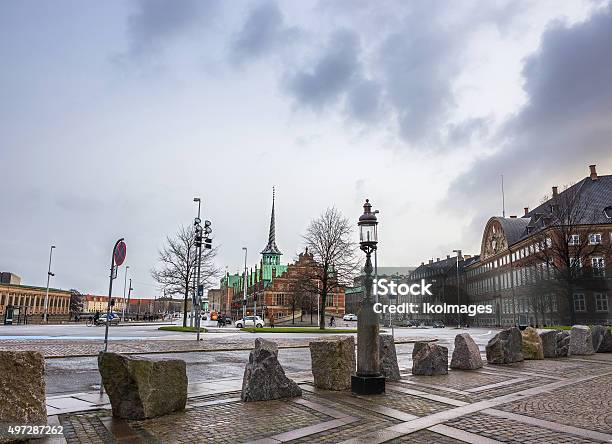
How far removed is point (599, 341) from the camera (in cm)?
2084

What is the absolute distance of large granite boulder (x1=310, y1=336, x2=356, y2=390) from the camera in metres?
9.39

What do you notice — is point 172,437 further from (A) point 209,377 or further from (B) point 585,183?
(B) point 585,183

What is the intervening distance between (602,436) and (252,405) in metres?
4.96

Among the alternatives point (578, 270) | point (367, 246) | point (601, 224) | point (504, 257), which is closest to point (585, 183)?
point (601, 224)

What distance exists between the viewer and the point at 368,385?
8.96m

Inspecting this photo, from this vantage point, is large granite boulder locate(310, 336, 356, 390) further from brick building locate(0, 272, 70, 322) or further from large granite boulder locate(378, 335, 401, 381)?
brick building locate(0, 272, 70, 322)

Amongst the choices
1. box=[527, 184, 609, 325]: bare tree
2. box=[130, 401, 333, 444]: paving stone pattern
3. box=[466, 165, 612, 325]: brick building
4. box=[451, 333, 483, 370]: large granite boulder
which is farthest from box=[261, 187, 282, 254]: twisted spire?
box=[130, 401, 333, 444]: paving stone pattern

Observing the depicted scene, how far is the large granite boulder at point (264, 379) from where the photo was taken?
8141 millimetres

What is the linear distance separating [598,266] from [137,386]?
5209cm

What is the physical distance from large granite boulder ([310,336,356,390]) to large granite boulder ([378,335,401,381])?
4.47 feet

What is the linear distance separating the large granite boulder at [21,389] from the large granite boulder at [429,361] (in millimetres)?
8678

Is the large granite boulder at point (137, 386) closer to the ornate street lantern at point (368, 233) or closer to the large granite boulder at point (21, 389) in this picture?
the large granite boulder at point (21, 389)

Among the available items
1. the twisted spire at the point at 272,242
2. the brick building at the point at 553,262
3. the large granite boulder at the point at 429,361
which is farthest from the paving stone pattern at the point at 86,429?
the twisted spire at the point at 272,242

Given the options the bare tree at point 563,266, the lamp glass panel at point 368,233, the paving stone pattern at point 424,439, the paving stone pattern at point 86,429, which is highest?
the bare tree at point 563,266
